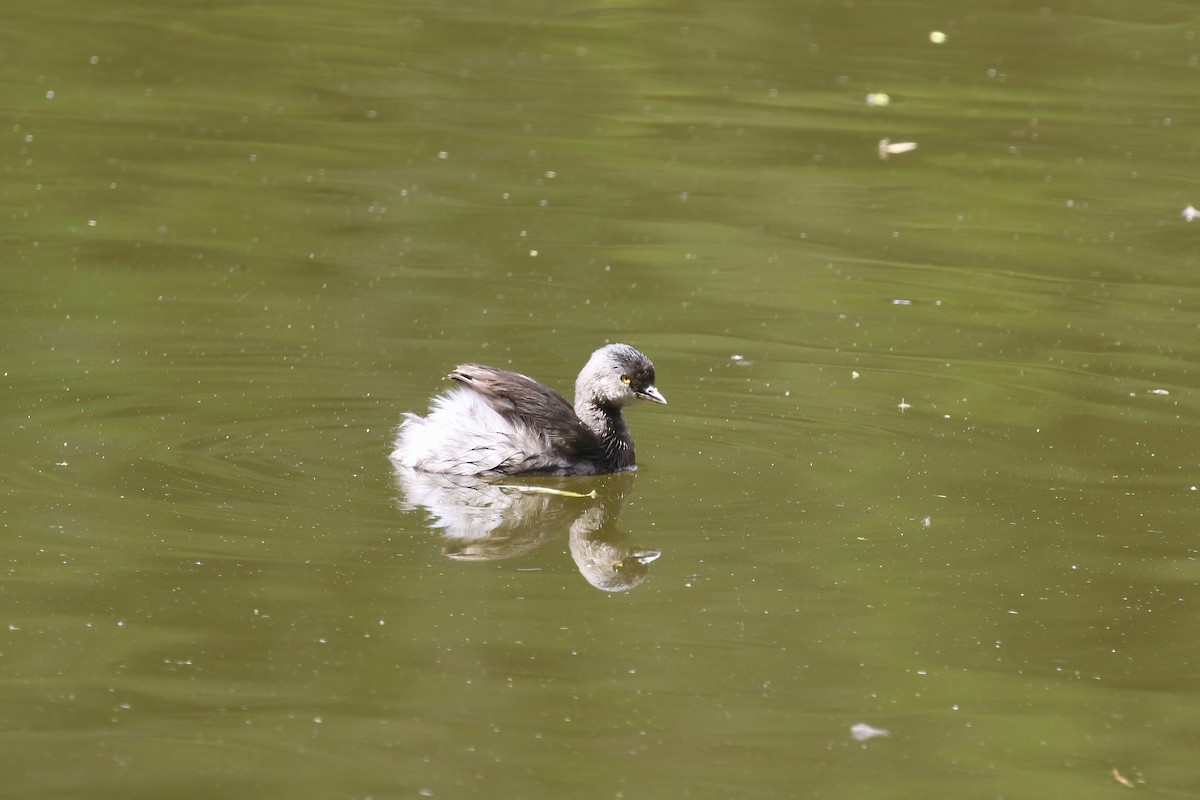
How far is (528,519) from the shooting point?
666 cm

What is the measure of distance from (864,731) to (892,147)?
7752mm

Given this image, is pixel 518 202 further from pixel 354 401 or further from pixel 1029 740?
pixel 1029 740

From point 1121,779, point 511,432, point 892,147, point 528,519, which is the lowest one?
point 1121,779

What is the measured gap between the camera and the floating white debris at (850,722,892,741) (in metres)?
5.04

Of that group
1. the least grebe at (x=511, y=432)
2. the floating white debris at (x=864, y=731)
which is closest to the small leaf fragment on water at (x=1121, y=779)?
the floating white debris at (x=864, y=731)

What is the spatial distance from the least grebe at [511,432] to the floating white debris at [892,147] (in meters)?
5.27

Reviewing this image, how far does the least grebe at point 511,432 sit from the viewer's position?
23.1 ft

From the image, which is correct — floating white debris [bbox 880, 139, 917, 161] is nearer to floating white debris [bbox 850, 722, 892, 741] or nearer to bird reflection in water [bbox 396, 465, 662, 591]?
bird reflection in water [bbox 396, 465, 662, 591]

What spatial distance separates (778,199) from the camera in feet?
36.5

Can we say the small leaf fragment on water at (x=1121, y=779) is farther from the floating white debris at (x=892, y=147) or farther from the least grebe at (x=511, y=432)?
the floating white debris at (x=892, y=147)

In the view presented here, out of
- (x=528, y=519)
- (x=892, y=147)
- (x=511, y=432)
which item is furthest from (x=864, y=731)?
(x=892, y=147)

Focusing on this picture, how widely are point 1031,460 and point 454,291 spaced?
10.3ft

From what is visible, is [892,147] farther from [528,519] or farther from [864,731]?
[864,731]

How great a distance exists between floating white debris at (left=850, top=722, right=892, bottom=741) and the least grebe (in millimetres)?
2298
